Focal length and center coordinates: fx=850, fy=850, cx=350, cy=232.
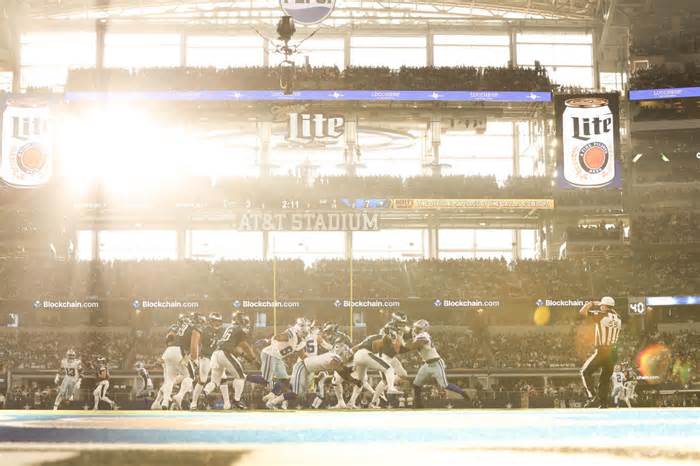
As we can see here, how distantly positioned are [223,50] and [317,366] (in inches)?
1232

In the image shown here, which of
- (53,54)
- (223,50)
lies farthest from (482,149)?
(53,54)

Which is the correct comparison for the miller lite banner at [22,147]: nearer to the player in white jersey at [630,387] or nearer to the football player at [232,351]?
the football player at [232,351]

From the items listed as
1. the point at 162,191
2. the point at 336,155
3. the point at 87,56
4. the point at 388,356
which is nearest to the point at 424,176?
the point at 336,155

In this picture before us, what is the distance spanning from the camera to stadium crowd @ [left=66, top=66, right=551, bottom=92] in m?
40.4

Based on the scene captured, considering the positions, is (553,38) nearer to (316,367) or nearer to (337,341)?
(337,341)

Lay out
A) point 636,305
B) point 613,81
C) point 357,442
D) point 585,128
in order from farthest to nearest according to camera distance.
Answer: point 613,81, point 636,305, point 585,128, point 357,442

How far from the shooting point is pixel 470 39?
155 ft

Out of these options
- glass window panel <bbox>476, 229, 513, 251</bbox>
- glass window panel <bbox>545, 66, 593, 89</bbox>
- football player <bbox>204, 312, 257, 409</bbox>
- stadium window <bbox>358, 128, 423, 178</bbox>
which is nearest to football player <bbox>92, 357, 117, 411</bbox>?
football player <bbox>204, 312, 257, 409</bbox>

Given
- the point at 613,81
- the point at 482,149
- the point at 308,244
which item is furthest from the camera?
the point at 482,149

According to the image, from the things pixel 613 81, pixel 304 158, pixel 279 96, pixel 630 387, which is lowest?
pixel 630 387

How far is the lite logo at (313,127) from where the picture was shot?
39500 mm

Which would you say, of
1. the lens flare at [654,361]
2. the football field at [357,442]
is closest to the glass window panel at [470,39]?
the lens flare at [654,361]

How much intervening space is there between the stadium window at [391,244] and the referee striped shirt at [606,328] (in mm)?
29194

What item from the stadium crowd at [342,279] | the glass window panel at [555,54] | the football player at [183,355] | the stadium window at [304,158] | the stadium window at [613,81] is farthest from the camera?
the glass window panel at [555,54]
